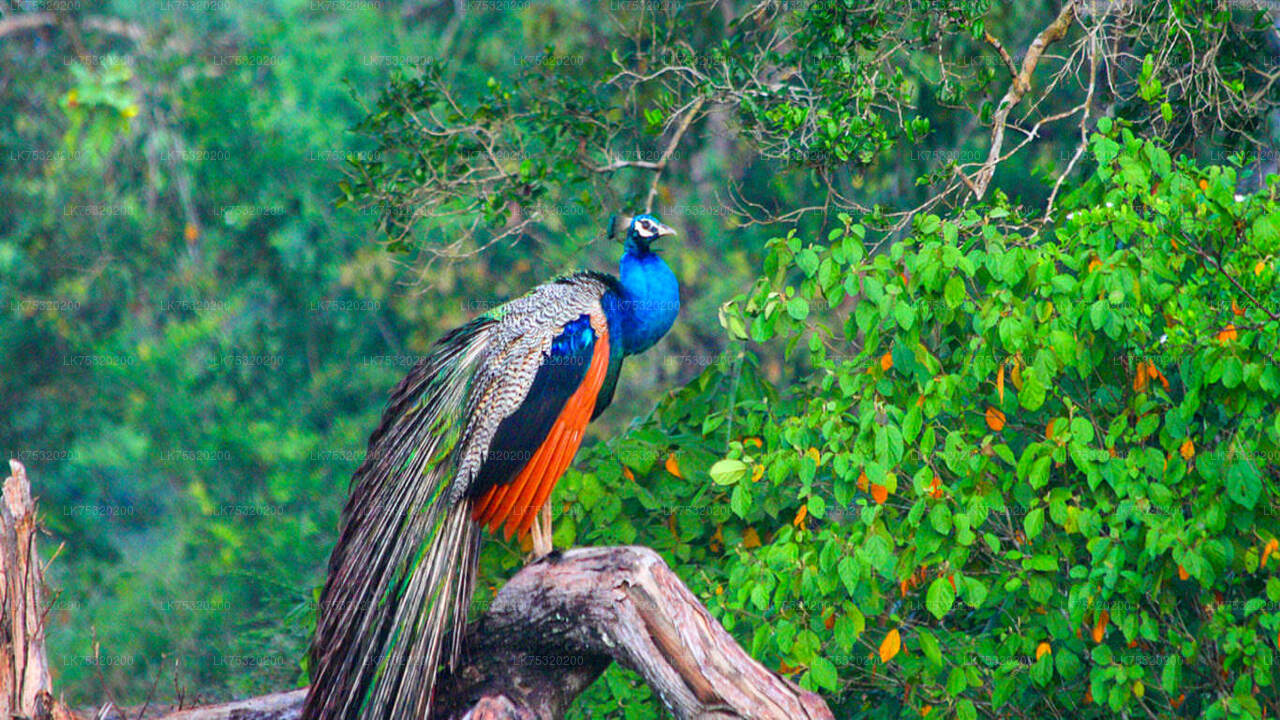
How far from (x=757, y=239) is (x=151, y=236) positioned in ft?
13.9

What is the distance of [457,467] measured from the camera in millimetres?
3639

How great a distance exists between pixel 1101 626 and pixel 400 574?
1819 millimetres

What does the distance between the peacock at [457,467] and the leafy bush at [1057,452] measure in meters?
0.59

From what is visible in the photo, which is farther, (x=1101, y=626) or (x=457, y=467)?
(x=457, y=467)

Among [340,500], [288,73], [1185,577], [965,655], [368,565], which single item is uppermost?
[288,73]

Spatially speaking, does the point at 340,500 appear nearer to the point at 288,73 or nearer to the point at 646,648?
the point at 288,73

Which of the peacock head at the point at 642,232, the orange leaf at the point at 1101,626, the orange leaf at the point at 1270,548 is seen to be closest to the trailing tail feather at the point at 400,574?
the peacock head at the point at 642,232

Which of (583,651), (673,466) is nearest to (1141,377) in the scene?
(673,466)

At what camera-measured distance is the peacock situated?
3379 millimetres

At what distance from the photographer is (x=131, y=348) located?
8742 millimetres

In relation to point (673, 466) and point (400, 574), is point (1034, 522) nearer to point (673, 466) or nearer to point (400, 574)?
point (673, 466)

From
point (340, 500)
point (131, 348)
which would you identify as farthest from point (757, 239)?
point (131, 348)

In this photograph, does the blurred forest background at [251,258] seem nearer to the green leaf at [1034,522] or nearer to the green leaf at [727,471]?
the green leaf at [727,471]

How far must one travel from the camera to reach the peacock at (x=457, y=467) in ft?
11.1
